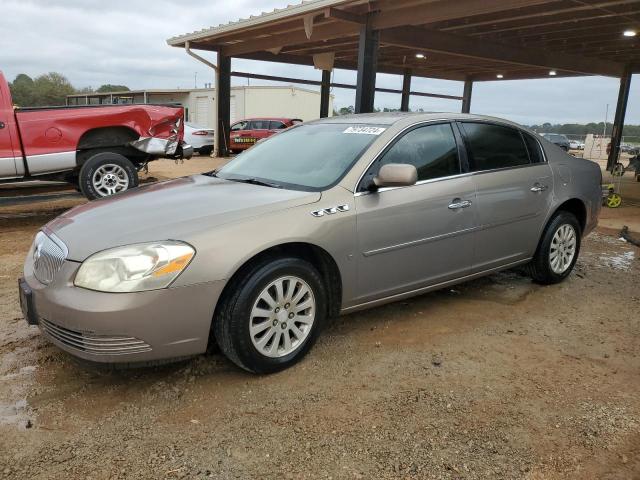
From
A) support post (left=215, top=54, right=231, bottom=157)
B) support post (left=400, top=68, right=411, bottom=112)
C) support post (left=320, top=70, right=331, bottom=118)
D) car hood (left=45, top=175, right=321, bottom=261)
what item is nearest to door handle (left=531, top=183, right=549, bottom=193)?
car hood (left=45, top=175, right=321, bottom=261)

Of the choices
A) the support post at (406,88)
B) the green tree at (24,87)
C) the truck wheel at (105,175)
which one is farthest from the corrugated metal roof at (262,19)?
the green tree at (24,87)

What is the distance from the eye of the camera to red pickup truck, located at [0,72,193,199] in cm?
688

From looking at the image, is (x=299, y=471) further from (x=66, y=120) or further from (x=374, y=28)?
(x=374, y=28)

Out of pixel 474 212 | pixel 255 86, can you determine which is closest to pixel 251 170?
pixel 474 212

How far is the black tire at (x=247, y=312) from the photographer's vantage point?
285 cm

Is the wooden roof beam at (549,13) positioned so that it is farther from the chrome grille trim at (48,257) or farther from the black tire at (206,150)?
the black tire at (206,150)

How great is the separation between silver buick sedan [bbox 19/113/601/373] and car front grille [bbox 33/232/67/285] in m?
0.01

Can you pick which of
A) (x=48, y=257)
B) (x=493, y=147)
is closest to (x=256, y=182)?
(x=48, y=257)

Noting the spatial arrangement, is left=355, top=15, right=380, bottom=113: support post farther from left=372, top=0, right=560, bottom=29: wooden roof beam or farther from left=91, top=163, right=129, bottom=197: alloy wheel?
left=91, top=163, right=129, bottom=197: alloy wheel

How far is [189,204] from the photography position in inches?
124

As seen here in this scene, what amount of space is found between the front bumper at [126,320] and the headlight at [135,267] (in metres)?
0.04

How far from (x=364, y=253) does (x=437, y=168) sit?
98 cm

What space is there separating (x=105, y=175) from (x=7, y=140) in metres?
1.28

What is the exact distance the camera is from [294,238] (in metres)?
3.03
